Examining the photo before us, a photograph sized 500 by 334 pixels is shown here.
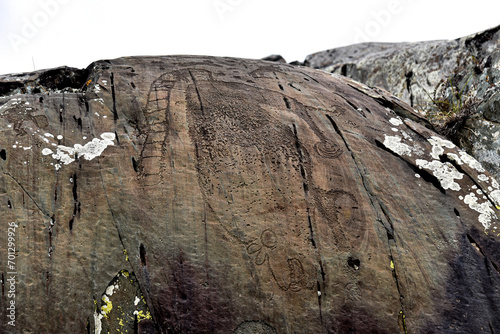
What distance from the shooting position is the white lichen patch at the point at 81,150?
2795mm

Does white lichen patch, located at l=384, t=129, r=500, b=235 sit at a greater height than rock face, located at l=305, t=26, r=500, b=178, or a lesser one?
lesser

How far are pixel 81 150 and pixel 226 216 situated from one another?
108 centimetres

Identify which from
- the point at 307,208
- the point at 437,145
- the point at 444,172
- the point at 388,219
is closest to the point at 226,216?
the point at 307,208

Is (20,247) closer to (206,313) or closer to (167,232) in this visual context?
(167,232)

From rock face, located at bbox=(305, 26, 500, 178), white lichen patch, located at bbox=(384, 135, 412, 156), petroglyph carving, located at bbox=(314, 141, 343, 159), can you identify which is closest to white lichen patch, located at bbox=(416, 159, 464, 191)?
white lichen patch, located at bbox=(384, 135, 412, 156)

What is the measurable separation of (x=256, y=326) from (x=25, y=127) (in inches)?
79.4

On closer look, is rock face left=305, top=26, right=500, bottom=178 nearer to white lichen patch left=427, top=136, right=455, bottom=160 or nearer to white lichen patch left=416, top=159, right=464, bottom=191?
white lichen patch left=427, top=136, right=455, bottom=160

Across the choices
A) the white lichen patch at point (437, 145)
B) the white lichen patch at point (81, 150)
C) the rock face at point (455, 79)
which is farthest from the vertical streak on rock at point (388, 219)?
the white lichen patch at point (81, 150)

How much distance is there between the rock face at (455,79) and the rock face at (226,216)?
86 cm

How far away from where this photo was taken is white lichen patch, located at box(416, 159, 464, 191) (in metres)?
3.28

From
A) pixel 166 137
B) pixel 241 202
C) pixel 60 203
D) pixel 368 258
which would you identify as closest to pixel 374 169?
pixel 368 258

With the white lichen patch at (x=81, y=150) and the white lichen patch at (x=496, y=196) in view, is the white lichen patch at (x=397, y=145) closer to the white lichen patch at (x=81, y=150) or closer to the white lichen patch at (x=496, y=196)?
the white lichen patch at (x=496, y=196)

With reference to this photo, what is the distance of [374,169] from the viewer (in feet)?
10.7

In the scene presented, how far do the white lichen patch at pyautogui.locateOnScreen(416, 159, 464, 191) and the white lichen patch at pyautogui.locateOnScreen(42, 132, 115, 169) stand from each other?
2408mm
